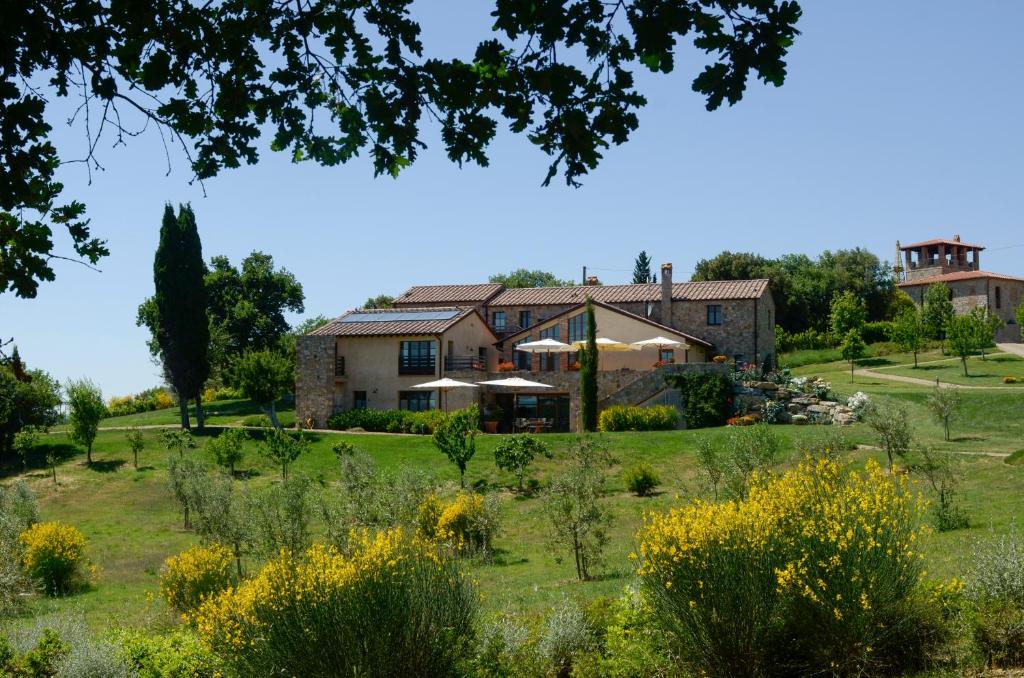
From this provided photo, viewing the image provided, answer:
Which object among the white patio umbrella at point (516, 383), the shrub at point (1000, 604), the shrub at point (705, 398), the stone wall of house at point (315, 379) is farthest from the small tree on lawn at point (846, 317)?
the shrub at point (1000, 604)

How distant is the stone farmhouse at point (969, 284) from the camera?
62312mm

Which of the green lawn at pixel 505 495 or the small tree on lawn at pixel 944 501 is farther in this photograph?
the small tree on lawn at pixel 944 501

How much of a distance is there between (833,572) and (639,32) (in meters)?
5.54

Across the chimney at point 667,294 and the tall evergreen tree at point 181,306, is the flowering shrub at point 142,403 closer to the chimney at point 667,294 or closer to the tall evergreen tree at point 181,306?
the tall evergreen tree at point 181,306

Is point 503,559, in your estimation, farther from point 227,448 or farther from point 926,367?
point 926,367

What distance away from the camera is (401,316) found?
46906 millimetres

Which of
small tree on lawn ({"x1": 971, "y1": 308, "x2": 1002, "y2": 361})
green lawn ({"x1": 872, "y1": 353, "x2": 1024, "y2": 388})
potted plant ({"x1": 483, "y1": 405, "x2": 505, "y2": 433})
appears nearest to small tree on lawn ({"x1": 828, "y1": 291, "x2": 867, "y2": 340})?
small tree on lawn ({"x1": 971, "y1": 308, "x2": 1002, "y2": 361})

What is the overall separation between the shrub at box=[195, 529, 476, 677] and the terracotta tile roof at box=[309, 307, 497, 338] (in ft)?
116

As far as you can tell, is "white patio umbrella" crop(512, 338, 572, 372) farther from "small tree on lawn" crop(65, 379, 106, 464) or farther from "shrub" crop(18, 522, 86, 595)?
"shrub" crop(18, 522, 86, 595)

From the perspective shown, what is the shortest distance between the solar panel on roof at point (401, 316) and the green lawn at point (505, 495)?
10.0 m

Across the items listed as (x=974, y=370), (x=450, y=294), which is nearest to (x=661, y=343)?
(x=974, y=370)

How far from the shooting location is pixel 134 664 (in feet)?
30.4

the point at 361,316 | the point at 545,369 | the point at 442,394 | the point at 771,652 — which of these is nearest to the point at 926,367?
the point at 545,369

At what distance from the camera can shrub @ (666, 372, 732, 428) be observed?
120 ft
